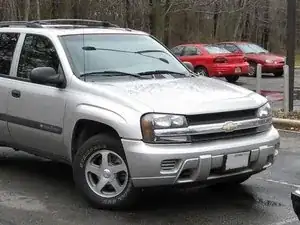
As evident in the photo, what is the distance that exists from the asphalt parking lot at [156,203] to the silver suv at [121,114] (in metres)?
0.24

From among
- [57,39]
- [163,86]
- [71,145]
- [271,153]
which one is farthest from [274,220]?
[57,39]

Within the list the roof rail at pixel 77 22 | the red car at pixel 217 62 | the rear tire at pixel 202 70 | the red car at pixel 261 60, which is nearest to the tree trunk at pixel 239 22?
the red car at pixel 261 60

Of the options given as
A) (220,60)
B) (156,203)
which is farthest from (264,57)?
(156,203)

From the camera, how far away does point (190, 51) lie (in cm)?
2298

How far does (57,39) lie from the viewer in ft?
20.7

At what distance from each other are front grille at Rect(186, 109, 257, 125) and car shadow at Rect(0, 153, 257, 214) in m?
0.66

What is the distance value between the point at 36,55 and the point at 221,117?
7.65 ft

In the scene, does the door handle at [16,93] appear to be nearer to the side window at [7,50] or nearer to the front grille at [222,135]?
the side window at [7,50]

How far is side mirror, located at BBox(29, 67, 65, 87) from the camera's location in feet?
19.6

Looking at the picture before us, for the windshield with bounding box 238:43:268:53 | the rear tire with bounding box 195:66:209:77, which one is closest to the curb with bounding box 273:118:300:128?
the rear tire with bounding box 195:66:209:77

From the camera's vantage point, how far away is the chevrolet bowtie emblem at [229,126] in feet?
17.4

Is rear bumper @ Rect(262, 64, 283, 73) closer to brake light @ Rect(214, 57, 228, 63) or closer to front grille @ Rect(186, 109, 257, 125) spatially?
brake light @ Rect(214, 57, 228, 63)

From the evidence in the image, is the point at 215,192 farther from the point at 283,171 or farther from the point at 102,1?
the point at 102,1

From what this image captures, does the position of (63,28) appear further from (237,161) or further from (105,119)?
(237,161)
